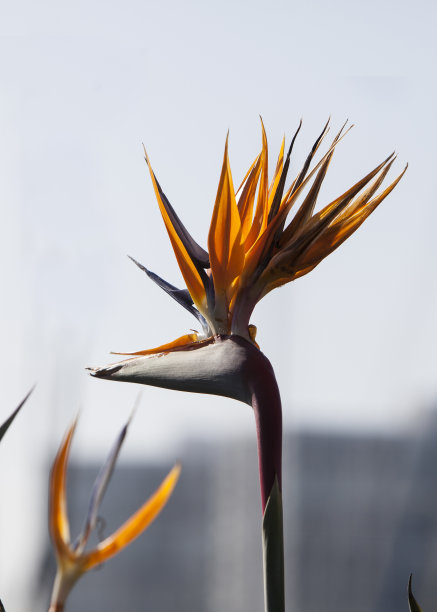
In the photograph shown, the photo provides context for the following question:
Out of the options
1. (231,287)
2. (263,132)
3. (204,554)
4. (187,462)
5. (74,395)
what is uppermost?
(263,132)

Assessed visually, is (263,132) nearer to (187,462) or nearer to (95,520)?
(95,520)

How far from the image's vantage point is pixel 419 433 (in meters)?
5.69

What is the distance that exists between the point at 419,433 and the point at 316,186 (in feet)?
17.8

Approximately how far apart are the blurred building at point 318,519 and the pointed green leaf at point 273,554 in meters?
5.23

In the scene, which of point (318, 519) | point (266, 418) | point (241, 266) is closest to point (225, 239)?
point (241, 266)

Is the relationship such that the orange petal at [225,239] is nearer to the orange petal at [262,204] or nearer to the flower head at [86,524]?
the orange petal at [262,204]

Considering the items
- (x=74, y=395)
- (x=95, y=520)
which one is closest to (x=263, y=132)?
(x=95, y=520)

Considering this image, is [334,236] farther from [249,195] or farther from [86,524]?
[86,524]

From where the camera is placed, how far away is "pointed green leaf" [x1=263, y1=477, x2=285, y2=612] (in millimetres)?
460

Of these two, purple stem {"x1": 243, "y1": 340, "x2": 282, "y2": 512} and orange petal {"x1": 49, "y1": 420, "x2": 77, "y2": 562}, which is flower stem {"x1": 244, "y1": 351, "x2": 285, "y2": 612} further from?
orange petal {"x1": 49, "y1": 420, "x2": 77, "y2": 562}

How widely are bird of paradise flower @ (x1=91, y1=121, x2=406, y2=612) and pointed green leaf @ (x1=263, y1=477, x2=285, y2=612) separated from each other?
56mm

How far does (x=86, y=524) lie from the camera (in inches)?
17.3

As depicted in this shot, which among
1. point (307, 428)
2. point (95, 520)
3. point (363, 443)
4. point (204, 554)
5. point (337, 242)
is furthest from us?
point (204, 554)

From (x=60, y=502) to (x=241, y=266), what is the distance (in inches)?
8.2
